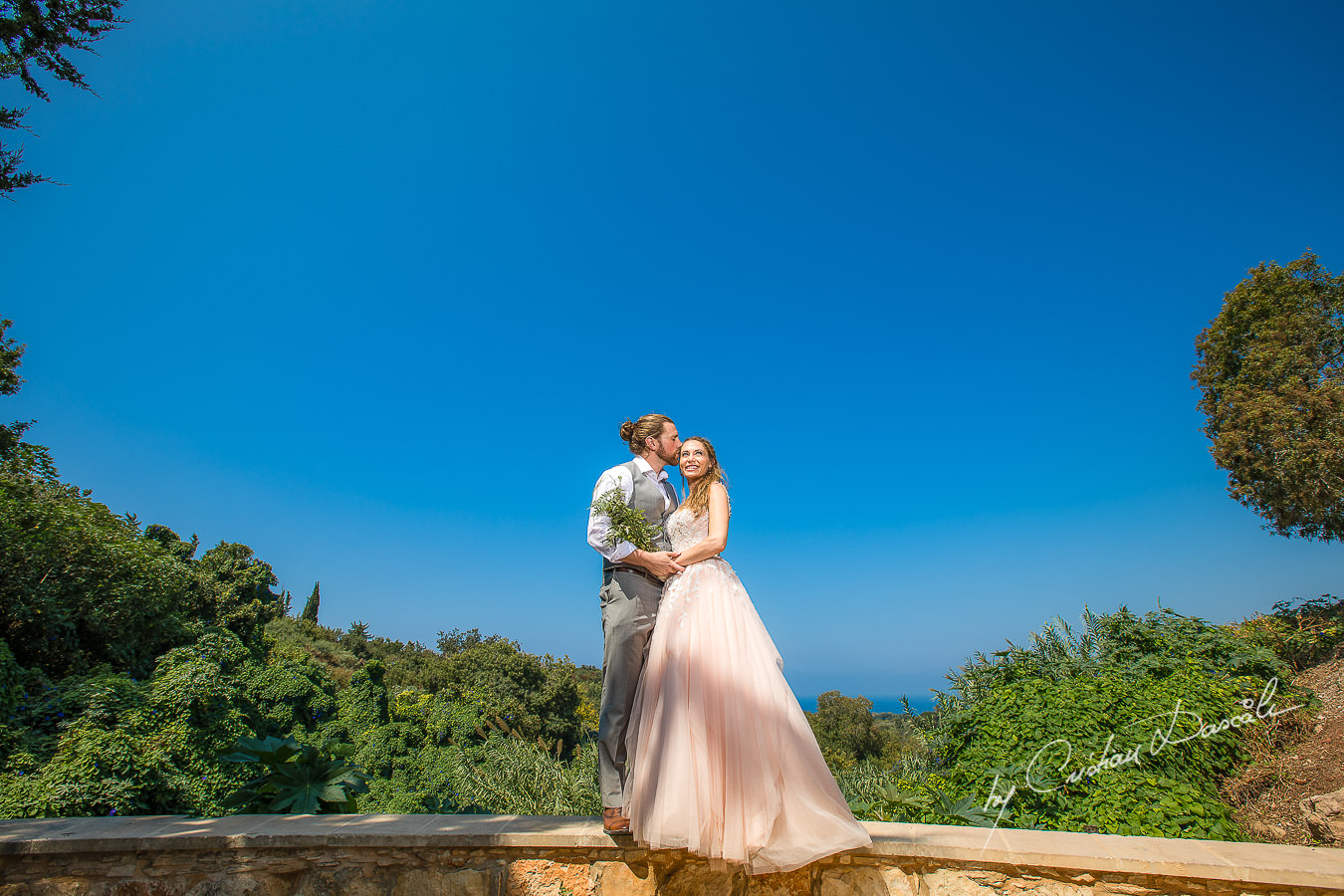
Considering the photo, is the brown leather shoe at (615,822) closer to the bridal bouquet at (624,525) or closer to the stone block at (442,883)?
the stone block at (442,883)

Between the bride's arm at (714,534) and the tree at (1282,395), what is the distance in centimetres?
1339

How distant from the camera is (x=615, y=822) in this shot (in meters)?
2.51

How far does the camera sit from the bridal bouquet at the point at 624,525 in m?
2.93

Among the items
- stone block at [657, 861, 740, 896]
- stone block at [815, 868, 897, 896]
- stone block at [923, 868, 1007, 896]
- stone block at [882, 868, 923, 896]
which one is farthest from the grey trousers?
stone block at [923, 868, 1007, 896]

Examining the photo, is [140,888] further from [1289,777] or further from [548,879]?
[1289,777]

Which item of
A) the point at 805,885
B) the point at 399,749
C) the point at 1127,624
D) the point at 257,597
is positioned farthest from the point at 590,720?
the point at 805,885

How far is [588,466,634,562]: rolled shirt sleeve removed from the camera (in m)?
2.91

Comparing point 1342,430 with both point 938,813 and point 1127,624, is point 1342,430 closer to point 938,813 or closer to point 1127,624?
point 1127,624

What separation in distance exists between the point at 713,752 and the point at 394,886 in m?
1.57

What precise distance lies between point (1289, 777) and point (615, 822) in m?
5.00

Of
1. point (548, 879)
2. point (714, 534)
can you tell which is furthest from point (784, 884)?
point (714, 534)

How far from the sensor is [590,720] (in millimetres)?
20859

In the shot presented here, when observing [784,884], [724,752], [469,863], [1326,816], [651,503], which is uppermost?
[651,503]

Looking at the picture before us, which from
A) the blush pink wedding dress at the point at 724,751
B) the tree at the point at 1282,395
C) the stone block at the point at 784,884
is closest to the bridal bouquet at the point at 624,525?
the blush pink wedding dress at the point at 724,751
